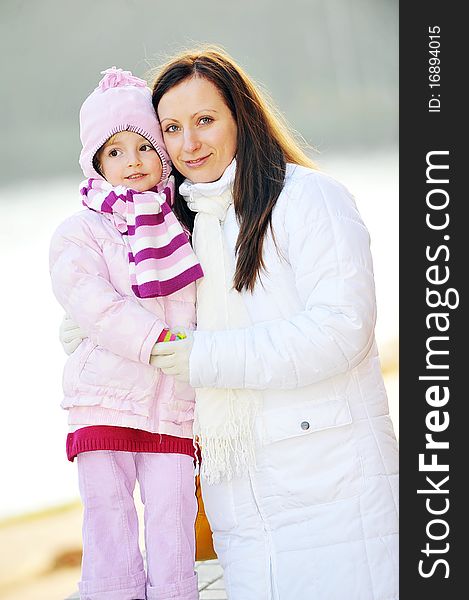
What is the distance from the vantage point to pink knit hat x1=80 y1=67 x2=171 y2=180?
8.50 ft

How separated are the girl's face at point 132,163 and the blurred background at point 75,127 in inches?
84.2

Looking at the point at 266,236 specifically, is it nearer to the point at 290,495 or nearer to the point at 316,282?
the point at 316,282

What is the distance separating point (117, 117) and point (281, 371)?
72cm

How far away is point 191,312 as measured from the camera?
260 cm

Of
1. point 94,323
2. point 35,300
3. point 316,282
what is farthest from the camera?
point 35,300

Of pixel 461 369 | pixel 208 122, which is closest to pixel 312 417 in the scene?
pixel 461 369

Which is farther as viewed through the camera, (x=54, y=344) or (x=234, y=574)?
(x=54, y=344)

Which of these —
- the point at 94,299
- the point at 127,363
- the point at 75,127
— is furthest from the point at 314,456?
the point at 75,127

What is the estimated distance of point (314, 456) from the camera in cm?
235

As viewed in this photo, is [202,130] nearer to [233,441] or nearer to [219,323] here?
[219,323]

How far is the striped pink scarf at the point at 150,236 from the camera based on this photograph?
2494mm

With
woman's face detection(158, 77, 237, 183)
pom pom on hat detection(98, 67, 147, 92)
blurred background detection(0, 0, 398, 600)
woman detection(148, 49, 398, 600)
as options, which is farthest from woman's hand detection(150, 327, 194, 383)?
blurred background detection(0, 0, 398, 600)

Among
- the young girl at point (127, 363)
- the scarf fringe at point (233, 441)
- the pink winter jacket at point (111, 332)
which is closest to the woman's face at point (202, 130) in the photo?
the young girl at point (127, 363)

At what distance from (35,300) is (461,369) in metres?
3.81
